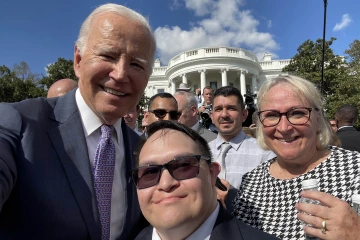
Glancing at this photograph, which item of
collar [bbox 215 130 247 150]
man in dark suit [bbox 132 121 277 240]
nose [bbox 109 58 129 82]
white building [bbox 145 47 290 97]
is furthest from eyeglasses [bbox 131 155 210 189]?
white building [bbox 145 47 290 97]

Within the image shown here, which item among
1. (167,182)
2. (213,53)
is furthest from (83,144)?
(213,53)

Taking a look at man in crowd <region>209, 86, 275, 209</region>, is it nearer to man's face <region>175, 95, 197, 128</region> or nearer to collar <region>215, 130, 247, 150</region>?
collar <region>215, 130, 247, 150</region>

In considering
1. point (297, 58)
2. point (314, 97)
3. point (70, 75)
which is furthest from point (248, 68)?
point (314, 97)

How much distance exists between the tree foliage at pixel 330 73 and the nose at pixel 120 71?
73.1ft

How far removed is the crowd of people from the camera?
151 cm

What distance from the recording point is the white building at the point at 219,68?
4319cm

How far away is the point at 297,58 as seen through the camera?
27594 millimetres

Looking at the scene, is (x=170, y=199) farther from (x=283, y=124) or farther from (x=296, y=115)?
(x=296, y=115)

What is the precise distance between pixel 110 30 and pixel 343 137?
5.54 meters

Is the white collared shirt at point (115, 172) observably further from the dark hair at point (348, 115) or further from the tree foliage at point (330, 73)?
the tree foliage at point (330, 73)

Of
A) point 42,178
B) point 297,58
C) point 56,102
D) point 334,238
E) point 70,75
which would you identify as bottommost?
point 334,238

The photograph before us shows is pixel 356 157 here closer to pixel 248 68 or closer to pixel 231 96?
pixel 231 96

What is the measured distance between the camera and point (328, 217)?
146cm

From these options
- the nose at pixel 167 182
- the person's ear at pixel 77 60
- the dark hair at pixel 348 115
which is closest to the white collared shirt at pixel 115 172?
the person's ear at pixel 77 60
